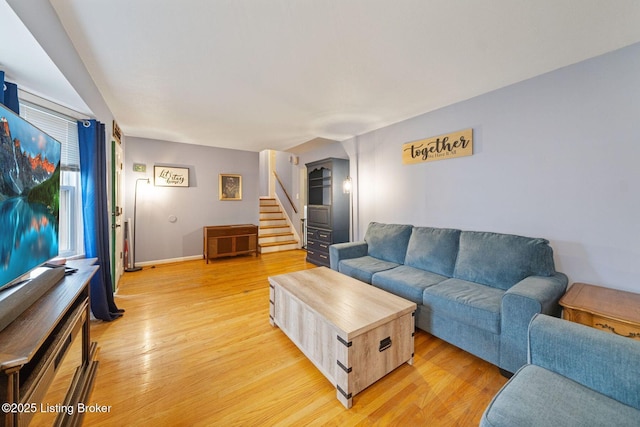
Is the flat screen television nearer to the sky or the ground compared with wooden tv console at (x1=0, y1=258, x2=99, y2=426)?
nearer to the sky

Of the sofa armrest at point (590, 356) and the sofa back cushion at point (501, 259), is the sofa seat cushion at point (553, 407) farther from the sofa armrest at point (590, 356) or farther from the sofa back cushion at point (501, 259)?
the sofa back cushion at point (501, 259)

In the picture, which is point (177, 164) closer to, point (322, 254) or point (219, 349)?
point (322, 254)

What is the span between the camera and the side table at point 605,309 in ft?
4.61

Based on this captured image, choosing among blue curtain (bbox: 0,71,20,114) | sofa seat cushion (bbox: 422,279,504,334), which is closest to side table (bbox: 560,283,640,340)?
sofa seat cushion (bbox: 422,279,504,334)

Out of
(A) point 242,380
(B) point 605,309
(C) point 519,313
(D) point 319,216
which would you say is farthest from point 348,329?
(D) point 319,216

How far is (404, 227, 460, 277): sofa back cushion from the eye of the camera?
253 centimetres

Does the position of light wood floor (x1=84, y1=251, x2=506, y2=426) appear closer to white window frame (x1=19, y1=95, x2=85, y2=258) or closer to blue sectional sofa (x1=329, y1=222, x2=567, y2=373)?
blue sectional sofa (x1=329, y1=222, x2=567, y2=373)

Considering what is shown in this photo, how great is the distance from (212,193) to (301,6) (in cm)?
430

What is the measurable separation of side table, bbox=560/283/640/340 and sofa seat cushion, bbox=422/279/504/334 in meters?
0.40

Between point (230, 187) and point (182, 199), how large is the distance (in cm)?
95

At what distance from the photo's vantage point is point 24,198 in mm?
1184

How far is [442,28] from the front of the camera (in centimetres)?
161

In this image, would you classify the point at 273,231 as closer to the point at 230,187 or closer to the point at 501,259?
the point at 230,187

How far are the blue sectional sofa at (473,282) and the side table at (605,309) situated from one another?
0.10 metres
